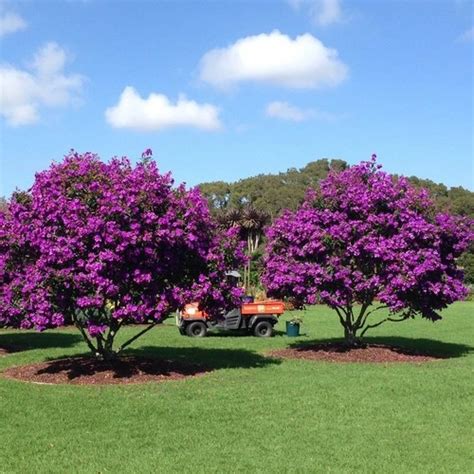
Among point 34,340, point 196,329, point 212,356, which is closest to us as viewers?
point 212,356

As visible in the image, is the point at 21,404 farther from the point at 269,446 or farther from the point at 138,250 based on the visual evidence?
the point at 269,446

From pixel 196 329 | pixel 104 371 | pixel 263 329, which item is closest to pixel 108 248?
pixel 104 371

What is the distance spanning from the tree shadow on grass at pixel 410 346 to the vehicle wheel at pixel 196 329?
3699 millimetres

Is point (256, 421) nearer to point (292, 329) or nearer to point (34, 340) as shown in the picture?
point (292, 329)

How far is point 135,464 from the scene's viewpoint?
252 inches

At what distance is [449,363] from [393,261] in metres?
2.60

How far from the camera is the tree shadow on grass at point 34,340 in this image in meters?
17.3

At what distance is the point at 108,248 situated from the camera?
35.1 feet

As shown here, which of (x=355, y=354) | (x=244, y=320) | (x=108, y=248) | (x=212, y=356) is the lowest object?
(x=212, y=356)

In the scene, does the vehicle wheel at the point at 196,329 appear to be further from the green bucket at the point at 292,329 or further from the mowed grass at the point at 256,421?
the mowed grass at the point at 256,421

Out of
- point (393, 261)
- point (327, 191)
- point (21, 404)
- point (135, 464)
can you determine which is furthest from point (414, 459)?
point (327, 191)

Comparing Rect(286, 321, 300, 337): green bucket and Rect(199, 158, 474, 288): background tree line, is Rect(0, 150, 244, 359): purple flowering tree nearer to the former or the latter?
Rect(286, 321, 300, 337): green bucket

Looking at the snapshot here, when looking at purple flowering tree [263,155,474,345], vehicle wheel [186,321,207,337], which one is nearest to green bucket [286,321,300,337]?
vehicle wheel [186,321,207,337]

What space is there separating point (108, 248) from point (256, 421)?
414 centimetres
